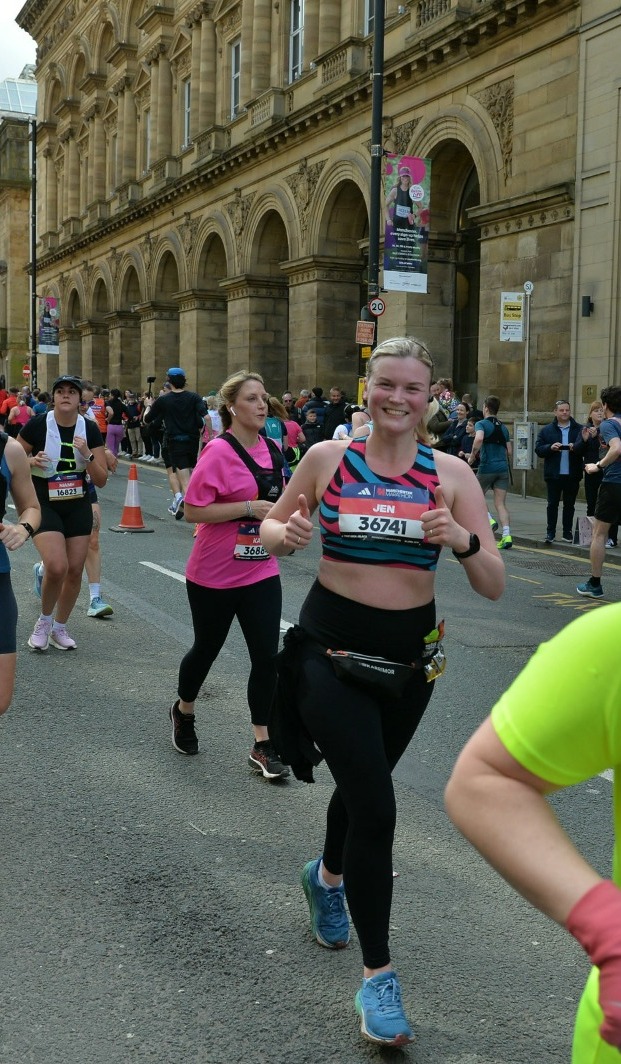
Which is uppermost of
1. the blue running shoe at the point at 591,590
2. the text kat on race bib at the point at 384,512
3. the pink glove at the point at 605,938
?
the text kat on race bib at the point at 384,512

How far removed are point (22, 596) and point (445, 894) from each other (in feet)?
21.9

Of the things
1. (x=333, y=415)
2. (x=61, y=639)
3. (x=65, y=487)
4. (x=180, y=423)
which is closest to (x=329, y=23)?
(x=333, y=415)

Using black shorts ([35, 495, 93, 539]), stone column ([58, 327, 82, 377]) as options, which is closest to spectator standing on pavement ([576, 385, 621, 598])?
black shorts ([35, 495, 93, 539])

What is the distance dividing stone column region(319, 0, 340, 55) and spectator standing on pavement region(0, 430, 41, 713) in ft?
89.8

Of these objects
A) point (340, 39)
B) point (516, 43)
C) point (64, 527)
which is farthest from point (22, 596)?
point (340, 39)

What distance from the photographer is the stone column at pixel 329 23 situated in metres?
29.5

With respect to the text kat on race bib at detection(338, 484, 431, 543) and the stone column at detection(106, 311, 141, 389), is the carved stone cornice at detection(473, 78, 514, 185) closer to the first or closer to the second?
the text kat on race bib at detection(338, 484, 431, 543)

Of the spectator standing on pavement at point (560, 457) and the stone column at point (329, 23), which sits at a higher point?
the stone column at point (329, 23)

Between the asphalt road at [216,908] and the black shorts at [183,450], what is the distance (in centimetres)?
1009

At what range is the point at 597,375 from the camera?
19844 millimetres

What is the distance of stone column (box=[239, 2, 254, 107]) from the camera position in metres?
34.6

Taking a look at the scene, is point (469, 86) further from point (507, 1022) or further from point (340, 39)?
point (507, 1022)

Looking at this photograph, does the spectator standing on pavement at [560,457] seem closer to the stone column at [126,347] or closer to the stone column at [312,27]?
the stone column at [312,27]

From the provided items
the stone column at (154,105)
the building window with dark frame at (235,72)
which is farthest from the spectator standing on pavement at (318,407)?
the stone column at (154,105)
